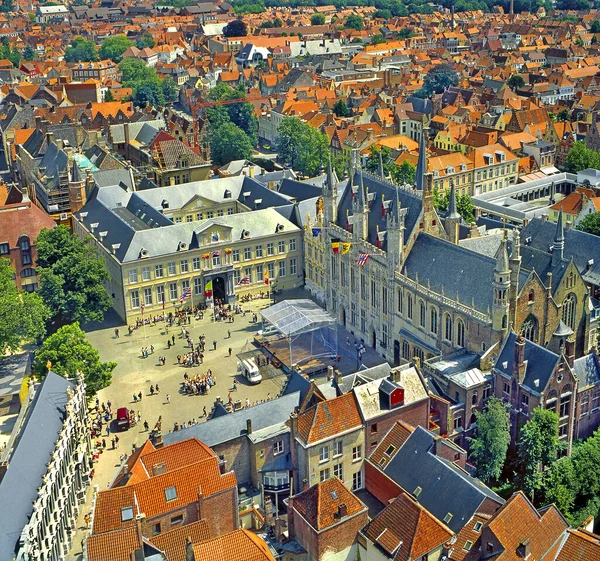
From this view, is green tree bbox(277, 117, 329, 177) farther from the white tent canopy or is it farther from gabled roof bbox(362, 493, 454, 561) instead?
gabled roof bbox(362, 493, 454, 561)

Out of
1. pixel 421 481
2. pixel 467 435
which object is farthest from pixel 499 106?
pixel 421 481

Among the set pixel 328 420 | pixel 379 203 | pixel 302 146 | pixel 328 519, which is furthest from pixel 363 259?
pixel 302 146

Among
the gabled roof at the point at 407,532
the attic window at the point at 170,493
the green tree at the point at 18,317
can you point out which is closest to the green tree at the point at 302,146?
the green tree at the point at 18,317

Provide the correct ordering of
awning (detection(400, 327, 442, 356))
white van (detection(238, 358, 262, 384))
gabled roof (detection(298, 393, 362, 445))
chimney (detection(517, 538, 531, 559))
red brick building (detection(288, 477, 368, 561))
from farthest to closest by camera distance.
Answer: white van (detection(238, 358, 262, 384)) < awning (detection(400, 327, 442, 356)) < gabled roof (detection(298, 393, 362, 445)) < red brick building (detection(288, 477, 368, 561)) < chimney (detection(517, 538, 531, 559))

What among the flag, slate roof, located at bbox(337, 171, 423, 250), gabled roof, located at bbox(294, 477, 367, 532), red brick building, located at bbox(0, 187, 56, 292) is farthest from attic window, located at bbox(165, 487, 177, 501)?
red brick building, located at bbox(0, 187, 56, 292)

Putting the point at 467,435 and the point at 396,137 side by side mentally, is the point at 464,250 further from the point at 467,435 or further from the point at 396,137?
the point at 396,137

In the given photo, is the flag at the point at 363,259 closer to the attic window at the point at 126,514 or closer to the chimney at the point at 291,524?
the chimney at the point at 291,524

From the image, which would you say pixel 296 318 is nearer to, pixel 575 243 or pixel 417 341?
pixel 417 341
